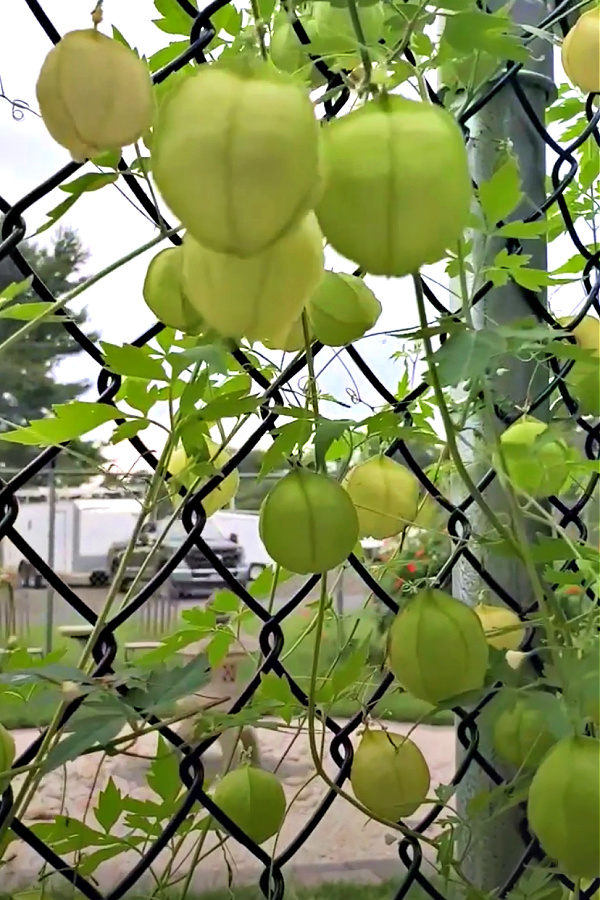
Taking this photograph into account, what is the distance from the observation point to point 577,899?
1.56 feet

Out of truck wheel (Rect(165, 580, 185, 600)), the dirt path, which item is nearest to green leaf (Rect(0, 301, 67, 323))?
truck wheel (Rect(165, 580, 185, 600))

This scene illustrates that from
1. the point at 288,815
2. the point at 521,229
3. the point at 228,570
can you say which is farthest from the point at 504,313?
the point at 288,815

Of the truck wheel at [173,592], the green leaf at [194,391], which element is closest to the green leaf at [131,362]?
the green leaf at [194,391]

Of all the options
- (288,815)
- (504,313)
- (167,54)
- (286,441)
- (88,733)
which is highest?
(167,54)

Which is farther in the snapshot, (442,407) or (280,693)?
(280,693)

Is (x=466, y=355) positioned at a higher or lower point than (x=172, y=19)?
lower

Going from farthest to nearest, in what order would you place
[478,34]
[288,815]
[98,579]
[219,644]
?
[288,815]
[98,579]
[219,644]
[478,34]

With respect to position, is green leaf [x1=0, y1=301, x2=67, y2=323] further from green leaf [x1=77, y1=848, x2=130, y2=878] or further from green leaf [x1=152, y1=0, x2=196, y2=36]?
green leaf [x1=77, y1=848, x2=130, y2=878]

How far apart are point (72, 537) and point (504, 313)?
1.29 ft

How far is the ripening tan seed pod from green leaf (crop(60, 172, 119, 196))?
0.04 m

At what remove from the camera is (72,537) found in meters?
0.69

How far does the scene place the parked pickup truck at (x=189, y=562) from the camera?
69 cm

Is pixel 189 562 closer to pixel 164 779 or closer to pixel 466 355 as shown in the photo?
pixel 164 779

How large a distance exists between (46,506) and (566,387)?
1.41 feet
